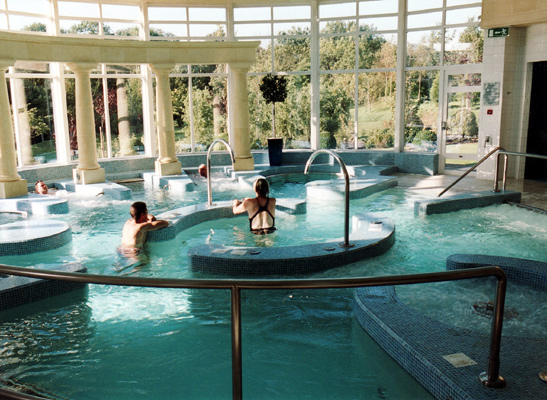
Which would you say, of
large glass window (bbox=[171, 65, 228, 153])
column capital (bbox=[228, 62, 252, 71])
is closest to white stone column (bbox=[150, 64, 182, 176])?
column capital (bbox=[228, 62, 252, 71])

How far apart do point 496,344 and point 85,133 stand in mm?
12109

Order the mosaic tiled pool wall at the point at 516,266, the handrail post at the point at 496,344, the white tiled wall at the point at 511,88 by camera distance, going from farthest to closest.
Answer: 1. the white tiled wall at the point at 511,88
2. the mosaic tiled pool wall at the point at 516,266
3. the handrail post at the point at 496,344

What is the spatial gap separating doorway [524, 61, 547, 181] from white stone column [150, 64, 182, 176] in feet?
29.6

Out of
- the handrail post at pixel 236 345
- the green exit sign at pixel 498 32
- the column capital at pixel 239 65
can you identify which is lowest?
the handrail post at pixel 236 345

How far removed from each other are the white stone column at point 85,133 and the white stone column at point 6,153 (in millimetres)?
1714

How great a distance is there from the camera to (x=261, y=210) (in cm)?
782

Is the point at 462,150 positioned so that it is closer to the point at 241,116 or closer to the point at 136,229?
the point at 241,116

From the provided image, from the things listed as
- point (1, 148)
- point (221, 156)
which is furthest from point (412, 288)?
point (221, 156)

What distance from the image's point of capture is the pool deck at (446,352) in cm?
320

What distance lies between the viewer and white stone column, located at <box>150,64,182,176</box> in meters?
14.2

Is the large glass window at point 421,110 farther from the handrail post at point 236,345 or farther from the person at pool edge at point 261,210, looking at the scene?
the handrail post at point 236,345

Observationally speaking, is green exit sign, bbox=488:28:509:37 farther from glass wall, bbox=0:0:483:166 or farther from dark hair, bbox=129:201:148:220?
dark hair, bbox=129:201:148:220

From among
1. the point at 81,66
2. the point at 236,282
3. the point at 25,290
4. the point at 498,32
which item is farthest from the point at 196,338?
the point at 498,32

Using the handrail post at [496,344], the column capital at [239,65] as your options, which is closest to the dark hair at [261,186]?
the handrail post at [496,344]
